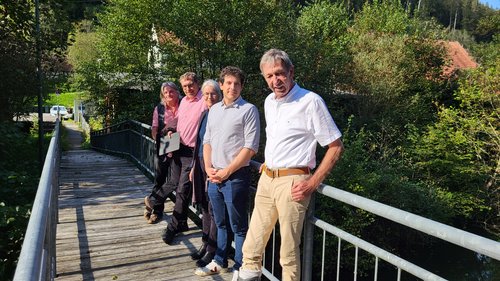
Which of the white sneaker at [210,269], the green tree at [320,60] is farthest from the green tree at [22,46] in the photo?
the white sneaker at [210,269]

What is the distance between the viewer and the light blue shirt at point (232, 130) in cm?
326

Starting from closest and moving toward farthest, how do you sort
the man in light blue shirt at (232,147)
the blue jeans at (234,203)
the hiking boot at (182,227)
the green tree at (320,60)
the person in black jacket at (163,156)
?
the man in light blue shirt at (232,147) → the blue jeans at (234,203) → the hiking boot at (182,227) → the person in black jacket at (163,156) → the green tree at (320,60)

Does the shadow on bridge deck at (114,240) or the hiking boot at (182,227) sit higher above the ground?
the hiking boot at (182,227)

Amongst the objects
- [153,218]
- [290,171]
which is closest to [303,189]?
[290,171]

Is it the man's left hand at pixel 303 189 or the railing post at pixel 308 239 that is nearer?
the man's left hand at pixel 303 189

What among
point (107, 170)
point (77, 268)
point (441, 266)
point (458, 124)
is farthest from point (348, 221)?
point (77, 268)

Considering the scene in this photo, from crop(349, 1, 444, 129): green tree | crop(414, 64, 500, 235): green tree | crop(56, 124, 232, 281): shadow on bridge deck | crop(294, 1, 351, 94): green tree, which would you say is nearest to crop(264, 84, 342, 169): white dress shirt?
crop(56, 124, 232, 281): shadow on bridge deck

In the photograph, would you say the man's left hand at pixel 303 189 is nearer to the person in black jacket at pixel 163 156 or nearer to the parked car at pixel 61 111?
the person in black jacket at pixel 163 156

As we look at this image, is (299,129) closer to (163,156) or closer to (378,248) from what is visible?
(378,248)

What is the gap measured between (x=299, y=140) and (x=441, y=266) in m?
13.6

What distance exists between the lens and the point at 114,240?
4.79 metres

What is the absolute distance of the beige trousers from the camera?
8.95 feet

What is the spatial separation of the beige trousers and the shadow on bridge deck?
1008mm

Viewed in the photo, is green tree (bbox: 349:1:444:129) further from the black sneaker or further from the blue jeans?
the blue jeans
